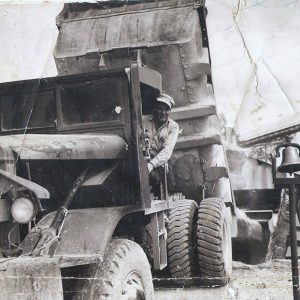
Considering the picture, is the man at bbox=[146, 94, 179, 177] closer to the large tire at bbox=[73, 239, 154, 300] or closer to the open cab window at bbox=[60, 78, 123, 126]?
the open cab window at bbox=[60, 78, 123, 126]

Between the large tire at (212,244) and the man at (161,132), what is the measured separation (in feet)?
1.82

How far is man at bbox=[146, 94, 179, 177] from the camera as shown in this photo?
323 cm

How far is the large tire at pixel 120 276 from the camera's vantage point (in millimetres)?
2199

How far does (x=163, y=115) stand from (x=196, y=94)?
2.35ft

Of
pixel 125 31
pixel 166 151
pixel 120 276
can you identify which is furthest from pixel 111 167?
pixel 125 31

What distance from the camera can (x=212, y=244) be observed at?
3.46 metres

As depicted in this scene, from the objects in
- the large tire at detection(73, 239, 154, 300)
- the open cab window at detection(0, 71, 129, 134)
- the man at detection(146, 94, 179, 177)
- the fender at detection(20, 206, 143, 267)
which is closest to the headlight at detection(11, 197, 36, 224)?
the fender at detection(20, 206, 143, 267)

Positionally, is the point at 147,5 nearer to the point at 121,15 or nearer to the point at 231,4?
the point at 121,15

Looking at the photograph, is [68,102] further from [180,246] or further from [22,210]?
[180,246]

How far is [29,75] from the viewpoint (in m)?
3.13

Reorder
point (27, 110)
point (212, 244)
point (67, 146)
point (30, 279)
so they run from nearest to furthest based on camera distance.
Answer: point (30, 279) < point (67, 146) < point (27, 110) < point (212, 244)

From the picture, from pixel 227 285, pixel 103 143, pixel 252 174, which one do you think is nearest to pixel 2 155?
pixel 103 143

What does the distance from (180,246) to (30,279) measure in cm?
162

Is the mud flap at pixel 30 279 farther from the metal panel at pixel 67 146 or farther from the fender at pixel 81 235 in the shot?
the metal panel at pixel 67 146
